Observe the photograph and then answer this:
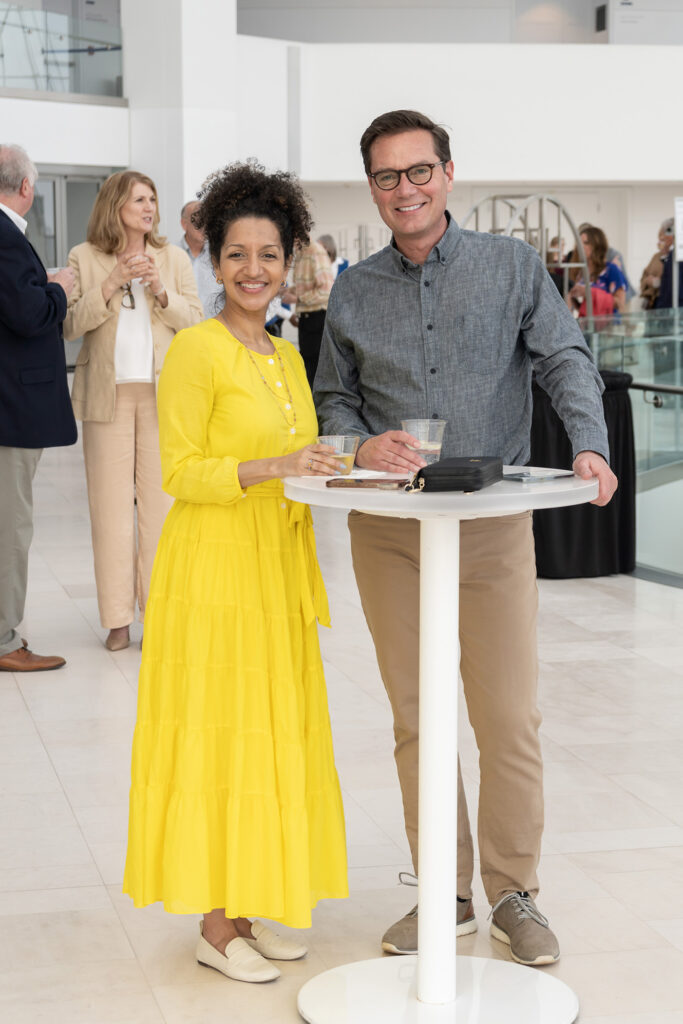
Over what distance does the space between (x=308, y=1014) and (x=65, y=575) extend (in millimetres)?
4634

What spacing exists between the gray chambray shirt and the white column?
42.2ft

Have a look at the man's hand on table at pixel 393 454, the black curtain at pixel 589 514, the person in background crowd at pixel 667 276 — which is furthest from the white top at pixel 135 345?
the person in background crowd at pixel 667 276

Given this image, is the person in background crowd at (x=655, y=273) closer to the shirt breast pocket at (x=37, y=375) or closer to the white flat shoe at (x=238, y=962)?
the shirt breast pocket at (x=37, y=375)

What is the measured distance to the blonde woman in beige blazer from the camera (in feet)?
17.1

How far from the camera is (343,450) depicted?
2469 mm

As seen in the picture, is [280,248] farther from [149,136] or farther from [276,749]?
[149,136]

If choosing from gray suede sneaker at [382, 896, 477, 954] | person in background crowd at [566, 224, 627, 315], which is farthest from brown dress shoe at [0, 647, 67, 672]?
person in background crowd at [566, 224, 627, 315]

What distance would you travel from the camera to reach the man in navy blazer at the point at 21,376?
479 cm

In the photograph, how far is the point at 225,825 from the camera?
2.72 m

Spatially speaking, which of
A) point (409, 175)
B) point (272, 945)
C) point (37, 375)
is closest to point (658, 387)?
point (37, 375)

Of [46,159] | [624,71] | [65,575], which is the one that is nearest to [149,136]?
[46,159]

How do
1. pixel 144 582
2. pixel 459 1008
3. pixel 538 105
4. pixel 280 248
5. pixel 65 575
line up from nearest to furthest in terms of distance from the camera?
1. pixel 459 1008
2. pixel 280 248
3. pixel 144 582
4. pixel 65 575
5. pixel 538 105

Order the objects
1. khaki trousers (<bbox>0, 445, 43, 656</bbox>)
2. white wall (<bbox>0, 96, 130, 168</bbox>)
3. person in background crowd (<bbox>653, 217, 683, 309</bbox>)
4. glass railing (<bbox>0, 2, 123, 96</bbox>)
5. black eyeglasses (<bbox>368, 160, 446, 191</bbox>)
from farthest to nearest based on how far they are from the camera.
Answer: white wall (<bbox>0, 96, 130, 168</bbox>)
glass railing (<bbox>0, 2, 123, 96</bbox>)
person in background crowd (<bbox>653, 217, 683, 309</bbox>)
khaki trousers (<bbox>0, 445, 43, 656</bbox>)
black eyeglasses (<bbox>368, 160, 446, 191</bbox>)

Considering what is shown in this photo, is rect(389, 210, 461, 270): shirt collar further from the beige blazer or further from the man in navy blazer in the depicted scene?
the beige blazer
